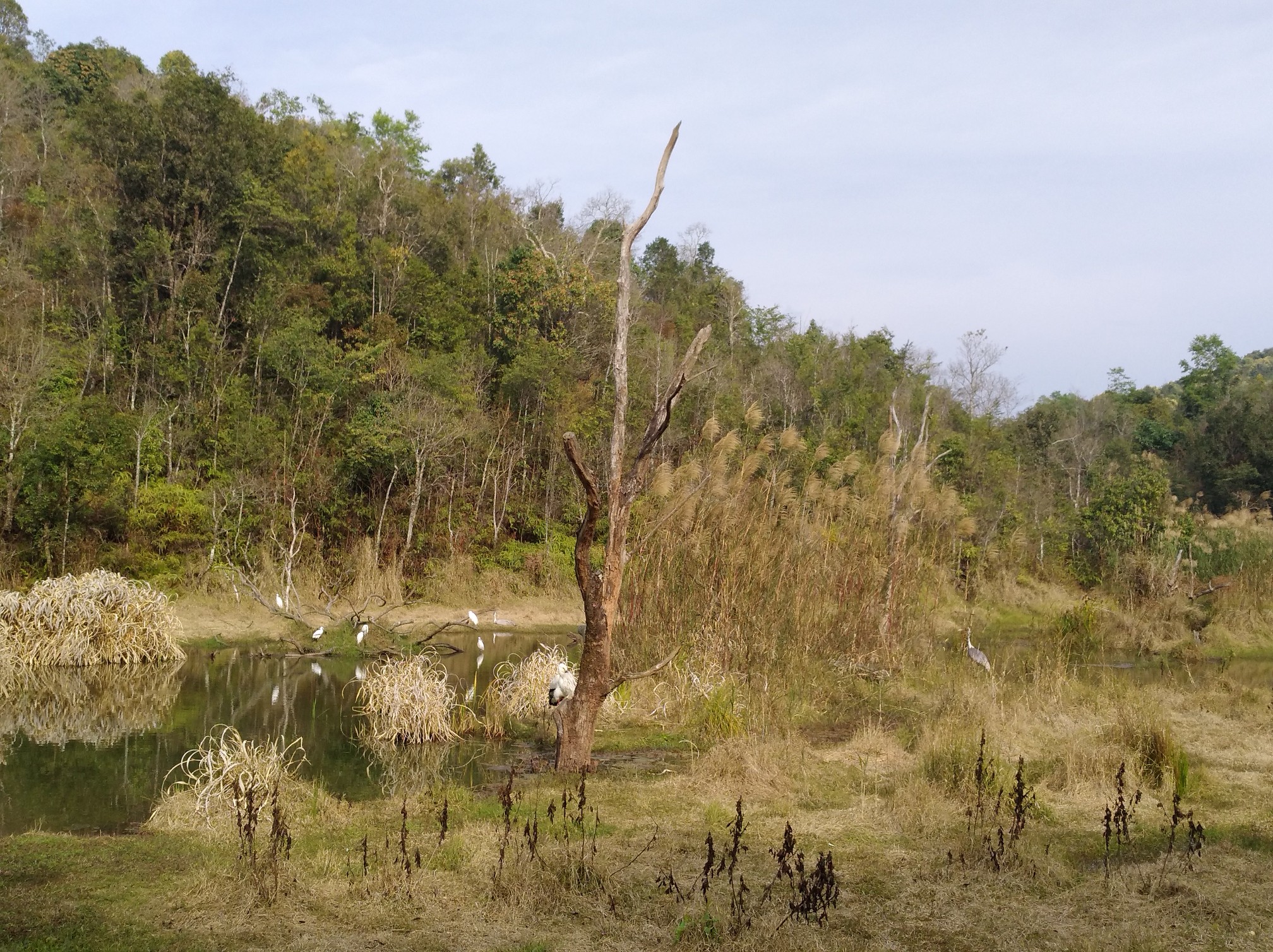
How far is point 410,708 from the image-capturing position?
9.07 m

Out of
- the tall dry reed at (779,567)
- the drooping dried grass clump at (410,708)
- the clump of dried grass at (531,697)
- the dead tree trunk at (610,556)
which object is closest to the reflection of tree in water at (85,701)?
the drooping dried grass clump at (410,708)

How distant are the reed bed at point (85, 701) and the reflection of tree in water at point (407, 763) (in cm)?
242

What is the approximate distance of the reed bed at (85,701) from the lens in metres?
9.47

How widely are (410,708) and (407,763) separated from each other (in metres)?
0.67

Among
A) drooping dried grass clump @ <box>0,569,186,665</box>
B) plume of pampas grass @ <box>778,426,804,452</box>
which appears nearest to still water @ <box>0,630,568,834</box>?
drooping dried grass clump @ <box>0,569,186,665</box>

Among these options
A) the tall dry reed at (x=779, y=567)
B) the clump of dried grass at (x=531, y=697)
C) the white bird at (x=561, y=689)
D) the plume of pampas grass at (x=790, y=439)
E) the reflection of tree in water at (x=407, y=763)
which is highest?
the plume of pampas grass at (x=790, y=439)

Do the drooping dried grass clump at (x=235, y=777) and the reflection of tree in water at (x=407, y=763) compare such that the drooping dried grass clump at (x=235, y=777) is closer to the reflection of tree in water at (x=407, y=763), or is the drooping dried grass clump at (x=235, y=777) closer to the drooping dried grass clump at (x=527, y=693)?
the reflection of tree in water at (x=407, y=763)

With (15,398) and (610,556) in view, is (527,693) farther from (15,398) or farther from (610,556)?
(15,398)

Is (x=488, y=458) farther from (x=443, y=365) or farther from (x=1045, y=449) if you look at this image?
(x=1045, y=449)

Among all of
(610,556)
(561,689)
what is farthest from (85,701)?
(610,556)

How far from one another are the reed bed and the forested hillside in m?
5.67

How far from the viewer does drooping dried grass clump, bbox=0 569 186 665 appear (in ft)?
39.4

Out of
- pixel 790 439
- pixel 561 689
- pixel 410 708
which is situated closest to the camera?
pixel 561 689

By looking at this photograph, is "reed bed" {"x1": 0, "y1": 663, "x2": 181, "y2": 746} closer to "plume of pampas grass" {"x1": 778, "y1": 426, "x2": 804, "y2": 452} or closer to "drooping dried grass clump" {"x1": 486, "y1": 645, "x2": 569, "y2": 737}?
"drooping dried grass clump" {"x1": 486, "y1": 645, "x2": 569, "y2": 737}
